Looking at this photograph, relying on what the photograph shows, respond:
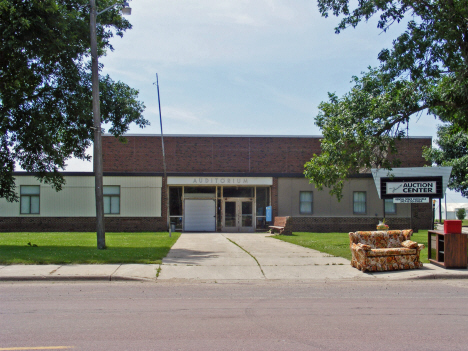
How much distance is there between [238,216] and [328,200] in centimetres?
643

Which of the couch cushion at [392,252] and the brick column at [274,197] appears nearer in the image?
the couch cushion at [392,252]

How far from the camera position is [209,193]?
1302 inches

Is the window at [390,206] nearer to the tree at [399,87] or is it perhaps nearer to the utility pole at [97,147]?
the tree at [399,87]

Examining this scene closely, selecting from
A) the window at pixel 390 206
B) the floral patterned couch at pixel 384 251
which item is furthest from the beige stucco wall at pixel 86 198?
the floral patterned couch at pixel 384 251

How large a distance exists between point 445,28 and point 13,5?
49.7 feet

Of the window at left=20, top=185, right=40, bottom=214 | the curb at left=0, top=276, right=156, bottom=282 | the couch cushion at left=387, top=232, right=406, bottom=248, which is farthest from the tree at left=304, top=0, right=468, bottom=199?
the window at left=20, top=185, right=40, bottom=214

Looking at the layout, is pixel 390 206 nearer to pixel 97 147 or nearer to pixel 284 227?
pixel 284 227

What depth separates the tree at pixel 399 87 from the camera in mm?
17031

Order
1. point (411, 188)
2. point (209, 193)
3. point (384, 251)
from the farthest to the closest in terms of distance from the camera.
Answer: point (209, 193) < point (411, 188) < point (384, 251)

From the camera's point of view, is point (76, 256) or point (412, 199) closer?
point (76, 256)

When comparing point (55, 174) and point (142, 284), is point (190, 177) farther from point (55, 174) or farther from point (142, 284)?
point (142, 284)

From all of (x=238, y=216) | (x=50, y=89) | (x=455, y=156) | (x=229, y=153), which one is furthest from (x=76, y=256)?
(x=455, y=156)

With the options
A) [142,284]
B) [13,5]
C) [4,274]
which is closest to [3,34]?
[13,5]

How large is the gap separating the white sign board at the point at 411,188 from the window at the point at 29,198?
75.2 ft
